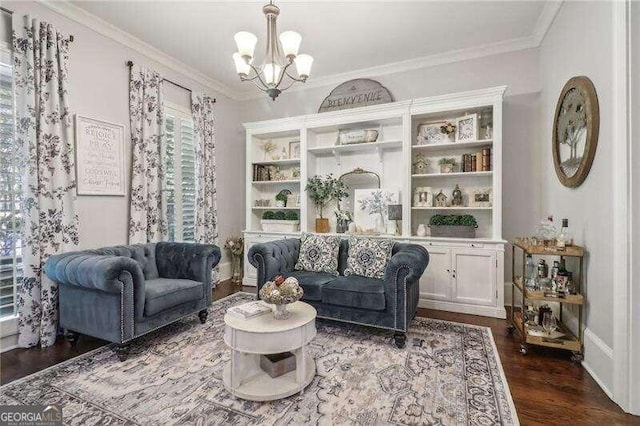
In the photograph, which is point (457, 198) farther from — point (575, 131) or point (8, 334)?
point (8, 334)

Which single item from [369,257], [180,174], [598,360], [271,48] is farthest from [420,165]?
[180,174]

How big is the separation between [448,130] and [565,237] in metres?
1.75

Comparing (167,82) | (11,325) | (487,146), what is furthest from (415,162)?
(11,325)

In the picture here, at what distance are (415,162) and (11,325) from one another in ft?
14.5

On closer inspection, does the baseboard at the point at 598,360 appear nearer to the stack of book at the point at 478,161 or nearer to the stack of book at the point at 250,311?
the stack of book at the point at 478,161

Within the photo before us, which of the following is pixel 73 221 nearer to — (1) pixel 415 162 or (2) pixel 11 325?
(2) pixel 11 325

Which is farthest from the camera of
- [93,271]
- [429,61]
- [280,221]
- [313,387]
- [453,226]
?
[280,221]

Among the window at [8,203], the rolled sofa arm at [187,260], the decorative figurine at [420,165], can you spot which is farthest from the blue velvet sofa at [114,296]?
the decorative figurine at [420,165]

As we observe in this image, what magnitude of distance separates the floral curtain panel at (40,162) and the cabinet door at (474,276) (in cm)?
401

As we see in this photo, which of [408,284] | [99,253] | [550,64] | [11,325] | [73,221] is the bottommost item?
[11,325]

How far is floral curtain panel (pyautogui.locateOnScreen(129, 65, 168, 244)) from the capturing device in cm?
359

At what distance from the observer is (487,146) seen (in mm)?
3791

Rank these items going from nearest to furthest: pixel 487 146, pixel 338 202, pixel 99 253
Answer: pixel 99 253 < pixel 487 146 < pixel 338 202

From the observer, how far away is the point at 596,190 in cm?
224
